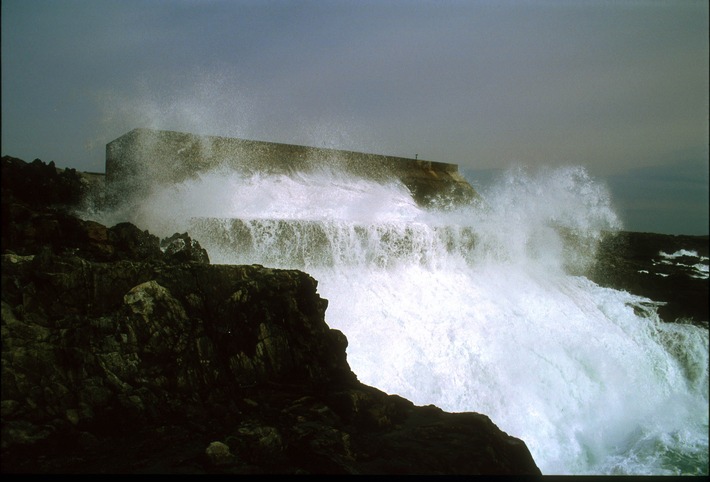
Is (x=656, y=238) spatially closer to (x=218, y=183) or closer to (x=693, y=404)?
(x=693, y=404)

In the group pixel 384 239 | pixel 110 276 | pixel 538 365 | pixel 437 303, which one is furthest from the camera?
pixel 384 239

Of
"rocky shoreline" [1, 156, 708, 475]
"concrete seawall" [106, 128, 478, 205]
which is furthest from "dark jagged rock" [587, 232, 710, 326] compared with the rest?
"rocky shoreline" [1, 156, 708, 475]

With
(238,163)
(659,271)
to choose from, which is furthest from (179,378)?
(659,271)

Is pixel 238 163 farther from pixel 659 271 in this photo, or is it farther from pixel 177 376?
pixel 659 271

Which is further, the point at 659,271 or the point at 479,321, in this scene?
the point at 659,271

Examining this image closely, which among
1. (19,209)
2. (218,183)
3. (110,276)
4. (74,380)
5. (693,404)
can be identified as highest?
(218,183)

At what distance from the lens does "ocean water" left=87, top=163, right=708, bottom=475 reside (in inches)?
297

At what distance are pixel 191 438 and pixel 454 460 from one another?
2393mm

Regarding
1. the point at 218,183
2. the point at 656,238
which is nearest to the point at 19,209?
the point at 218,183

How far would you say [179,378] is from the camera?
4.82m

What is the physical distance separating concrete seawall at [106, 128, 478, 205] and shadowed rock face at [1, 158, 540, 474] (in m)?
3.72

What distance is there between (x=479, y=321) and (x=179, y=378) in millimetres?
6144

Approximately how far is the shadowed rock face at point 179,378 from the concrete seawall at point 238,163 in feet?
12.2

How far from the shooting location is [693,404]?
8.84 m
